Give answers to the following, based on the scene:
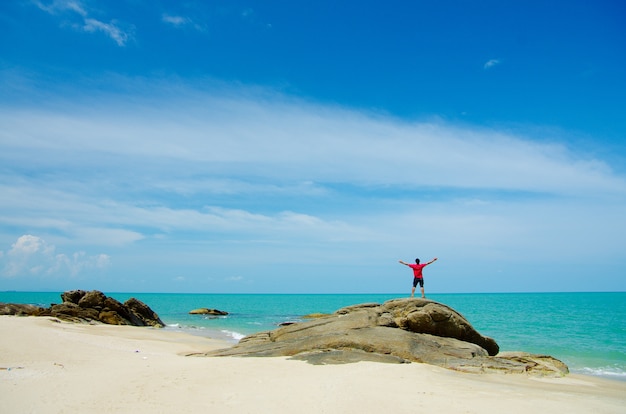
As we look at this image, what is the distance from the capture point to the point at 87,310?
131 ft

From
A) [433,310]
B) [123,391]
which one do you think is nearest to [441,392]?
[123,391]

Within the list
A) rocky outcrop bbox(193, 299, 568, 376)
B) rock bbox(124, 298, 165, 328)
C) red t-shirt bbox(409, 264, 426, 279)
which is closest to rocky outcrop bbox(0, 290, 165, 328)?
rock bbox(124, 298, 165, 328)

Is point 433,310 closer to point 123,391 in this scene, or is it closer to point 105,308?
point 123,391

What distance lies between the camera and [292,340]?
19297 mm

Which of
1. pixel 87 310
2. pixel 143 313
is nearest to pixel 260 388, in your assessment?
pixel 87 310

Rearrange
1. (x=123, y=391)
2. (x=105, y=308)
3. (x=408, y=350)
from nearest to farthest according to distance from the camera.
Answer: (x=123, y=391), (x=408, y=350), (x=105, y=308)

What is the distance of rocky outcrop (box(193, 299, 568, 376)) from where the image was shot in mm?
17141

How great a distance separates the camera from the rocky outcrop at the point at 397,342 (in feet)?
56.2

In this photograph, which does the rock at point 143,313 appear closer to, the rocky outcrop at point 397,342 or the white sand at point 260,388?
the rocky outcrop at point 397,342

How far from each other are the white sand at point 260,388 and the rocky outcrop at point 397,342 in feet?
3.91

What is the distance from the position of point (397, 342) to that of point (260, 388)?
7765 millimetres

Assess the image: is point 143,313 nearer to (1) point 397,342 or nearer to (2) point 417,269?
(2) point 417,269

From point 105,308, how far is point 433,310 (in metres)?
31.7

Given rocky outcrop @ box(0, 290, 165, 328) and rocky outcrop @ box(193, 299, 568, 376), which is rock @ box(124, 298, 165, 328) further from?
rocky outcrop @ box(193, 299, 568, 376)
